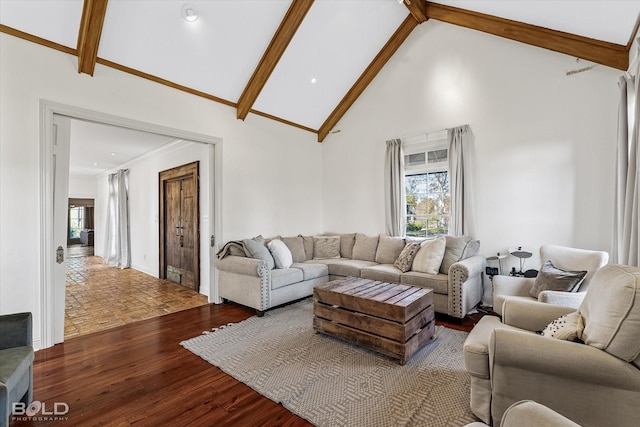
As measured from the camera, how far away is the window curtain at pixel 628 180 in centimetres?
222

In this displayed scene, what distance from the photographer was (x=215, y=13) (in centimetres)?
325

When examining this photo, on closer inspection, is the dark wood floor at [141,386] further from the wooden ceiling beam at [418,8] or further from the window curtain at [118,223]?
the wooden ceiling beam at [418,8]

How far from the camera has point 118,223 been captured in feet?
23.2

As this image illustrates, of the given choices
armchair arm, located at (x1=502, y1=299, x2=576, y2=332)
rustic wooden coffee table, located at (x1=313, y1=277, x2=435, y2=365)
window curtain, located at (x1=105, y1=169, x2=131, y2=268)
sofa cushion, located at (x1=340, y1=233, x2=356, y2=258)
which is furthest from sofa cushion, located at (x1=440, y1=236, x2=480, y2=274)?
window curtain, located at (x1=105, y1=169, x2=131, y2=268)

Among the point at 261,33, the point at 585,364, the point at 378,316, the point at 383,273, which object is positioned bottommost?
the point at 378,316

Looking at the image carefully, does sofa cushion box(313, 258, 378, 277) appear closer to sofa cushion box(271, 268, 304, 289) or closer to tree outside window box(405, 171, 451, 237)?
sofa cushion box(271, 268, 304, 289)

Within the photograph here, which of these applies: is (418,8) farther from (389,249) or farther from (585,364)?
(585,364)

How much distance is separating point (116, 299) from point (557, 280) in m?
5.55

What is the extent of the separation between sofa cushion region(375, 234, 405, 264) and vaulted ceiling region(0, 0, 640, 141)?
2733 millimetres

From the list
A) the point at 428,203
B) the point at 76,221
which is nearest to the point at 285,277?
the point at 428,203

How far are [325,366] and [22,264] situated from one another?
2930mm

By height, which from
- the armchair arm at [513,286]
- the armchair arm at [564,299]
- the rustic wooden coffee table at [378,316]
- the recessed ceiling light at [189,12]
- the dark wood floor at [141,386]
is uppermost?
the recessed ceiling light at [189,12]

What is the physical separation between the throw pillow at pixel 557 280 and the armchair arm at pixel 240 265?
2891 millimetres

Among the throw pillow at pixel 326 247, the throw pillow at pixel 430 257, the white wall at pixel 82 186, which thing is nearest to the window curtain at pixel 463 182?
the throw pillow at pixel 430 257
